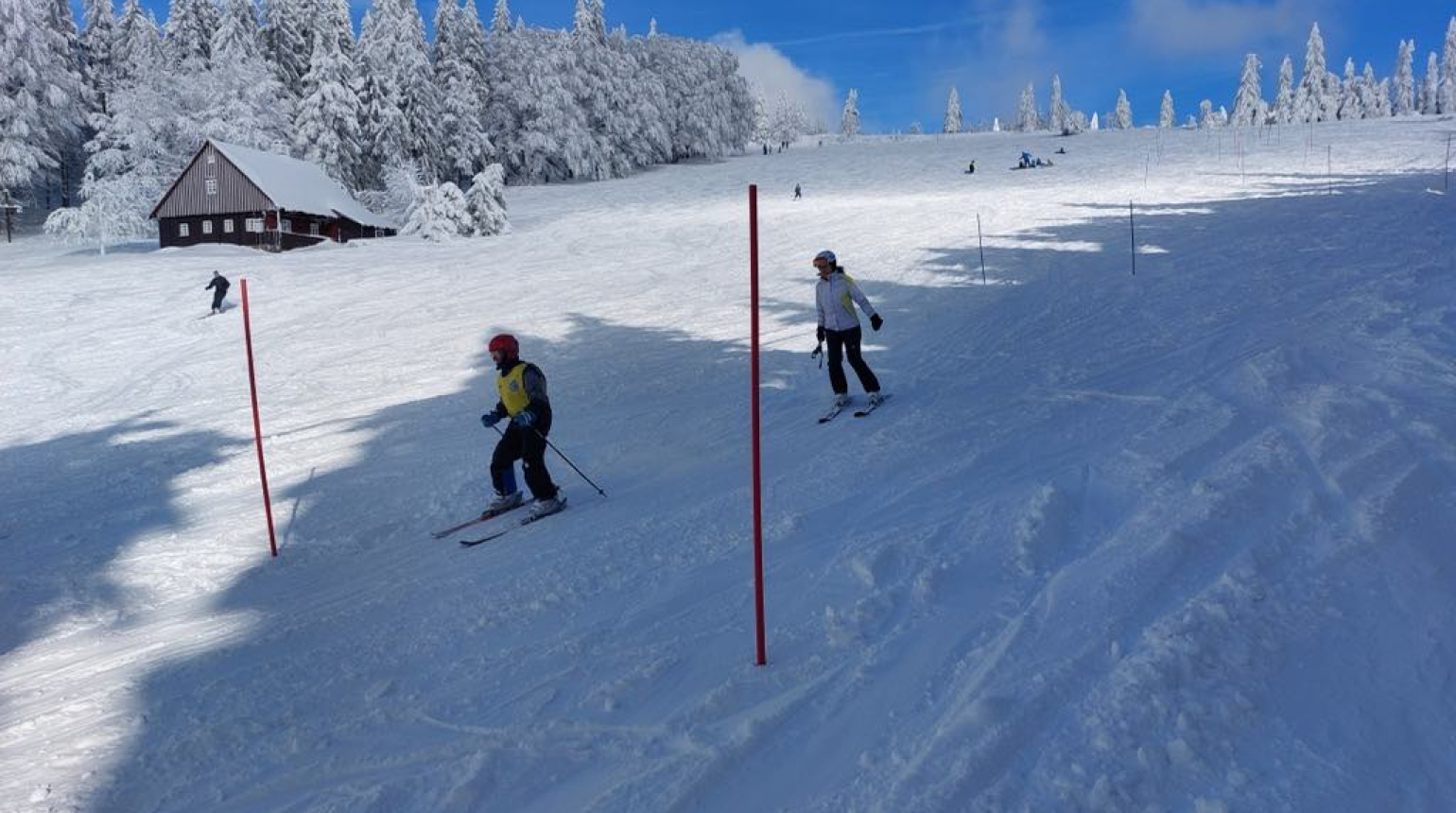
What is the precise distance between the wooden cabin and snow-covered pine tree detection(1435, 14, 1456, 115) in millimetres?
112058

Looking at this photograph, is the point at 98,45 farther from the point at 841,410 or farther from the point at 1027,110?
the point at 1027,110

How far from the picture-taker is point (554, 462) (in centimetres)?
894

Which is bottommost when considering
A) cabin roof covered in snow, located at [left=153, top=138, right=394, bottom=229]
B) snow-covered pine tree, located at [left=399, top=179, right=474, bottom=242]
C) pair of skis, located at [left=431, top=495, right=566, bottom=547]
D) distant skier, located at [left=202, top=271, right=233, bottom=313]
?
pair of skis, located at [left=431, top=495, right=566, bottom=547]

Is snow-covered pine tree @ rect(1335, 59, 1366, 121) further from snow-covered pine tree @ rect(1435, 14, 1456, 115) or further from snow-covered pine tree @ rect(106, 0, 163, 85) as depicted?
snow-covered pine tree @ rect(106, 0, 163, 85)

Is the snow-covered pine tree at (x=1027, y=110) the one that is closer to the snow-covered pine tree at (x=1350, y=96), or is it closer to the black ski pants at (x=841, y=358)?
the snow-covered pine tree at (x=1350, y=96)

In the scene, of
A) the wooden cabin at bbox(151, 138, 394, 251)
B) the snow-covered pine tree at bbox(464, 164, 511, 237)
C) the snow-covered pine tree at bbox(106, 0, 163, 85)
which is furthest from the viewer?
the snow-covered pine tree at bbox(106, 0, 163, 85)

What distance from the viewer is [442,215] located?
3691 centimetres

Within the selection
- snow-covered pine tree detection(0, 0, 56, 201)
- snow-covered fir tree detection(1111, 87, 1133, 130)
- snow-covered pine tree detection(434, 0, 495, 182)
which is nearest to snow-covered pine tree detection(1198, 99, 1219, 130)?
snow-covered fir tree detection(1111, 87, 1133, 130)

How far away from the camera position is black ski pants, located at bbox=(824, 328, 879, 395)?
909cm

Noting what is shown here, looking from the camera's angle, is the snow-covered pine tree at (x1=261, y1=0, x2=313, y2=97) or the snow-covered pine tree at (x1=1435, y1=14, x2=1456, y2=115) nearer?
the snow-covered pine tree at (x1=261, y1=0, x2=313, y2=97)

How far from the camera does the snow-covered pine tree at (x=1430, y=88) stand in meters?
96.1

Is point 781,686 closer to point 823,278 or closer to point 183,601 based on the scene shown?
point 183,601

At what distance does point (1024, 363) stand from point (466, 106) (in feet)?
178

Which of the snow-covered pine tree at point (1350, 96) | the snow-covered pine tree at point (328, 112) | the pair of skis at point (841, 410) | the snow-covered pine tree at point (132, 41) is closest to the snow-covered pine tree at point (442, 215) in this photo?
the snow-covered pine tree at point (328, 112)
